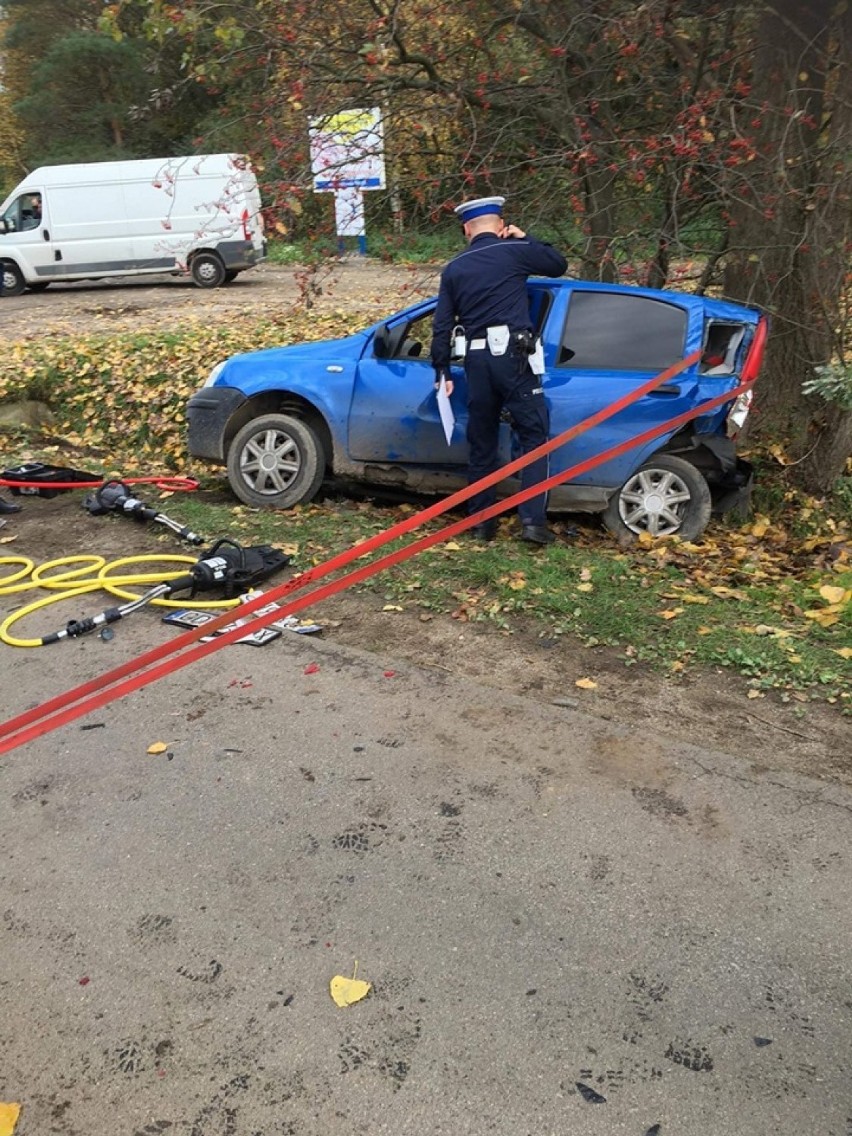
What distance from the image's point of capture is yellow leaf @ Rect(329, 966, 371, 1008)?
248 centimetres

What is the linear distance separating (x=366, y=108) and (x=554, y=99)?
1.48 meters

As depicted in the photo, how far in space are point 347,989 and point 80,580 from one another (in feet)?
11.7

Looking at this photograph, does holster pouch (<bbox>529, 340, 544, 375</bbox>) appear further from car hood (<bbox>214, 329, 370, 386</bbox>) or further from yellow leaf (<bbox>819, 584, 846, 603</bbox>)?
yellow leaf (<bbox>819, 584, 846, 603</bbox>)

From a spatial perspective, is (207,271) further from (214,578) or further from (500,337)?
(214,578)

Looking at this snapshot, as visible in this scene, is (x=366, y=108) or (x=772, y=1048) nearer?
(x=772, y=1048)

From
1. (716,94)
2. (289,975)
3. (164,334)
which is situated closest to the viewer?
(289,975)

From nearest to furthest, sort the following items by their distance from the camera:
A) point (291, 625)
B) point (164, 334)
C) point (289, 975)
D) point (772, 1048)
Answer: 1. point (772, 1048)
2. point (289, 975)
3. point (291, 625)
4. point (164, 334)

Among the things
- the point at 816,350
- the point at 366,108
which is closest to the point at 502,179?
the point at 366,108

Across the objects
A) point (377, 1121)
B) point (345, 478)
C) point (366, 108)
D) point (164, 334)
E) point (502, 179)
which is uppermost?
point (366, 108)

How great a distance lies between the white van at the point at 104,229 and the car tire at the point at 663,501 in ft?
49.6

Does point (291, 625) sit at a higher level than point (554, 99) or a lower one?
lower

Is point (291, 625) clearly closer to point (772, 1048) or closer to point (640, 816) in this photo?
point (640, 816)

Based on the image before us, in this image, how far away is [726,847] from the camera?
3029mm

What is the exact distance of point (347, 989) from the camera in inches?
98.8
